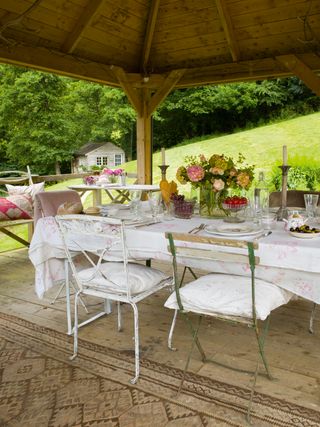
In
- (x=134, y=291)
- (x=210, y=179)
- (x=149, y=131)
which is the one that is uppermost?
(x=149, y=131)

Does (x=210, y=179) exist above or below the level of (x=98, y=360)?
above

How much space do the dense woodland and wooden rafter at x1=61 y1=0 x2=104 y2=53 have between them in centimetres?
635

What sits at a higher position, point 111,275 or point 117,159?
point 117,159

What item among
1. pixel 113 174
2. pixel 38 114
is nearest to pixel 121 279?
pixel 113 174

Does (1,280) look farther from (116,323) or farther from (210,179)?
(210,179)

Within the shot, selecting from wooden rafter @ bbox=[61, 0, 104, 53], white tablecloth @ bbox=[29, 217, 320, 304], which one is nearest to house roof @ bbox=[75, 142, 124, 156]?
wooden rafter @ bbox=[61, 0, 104, 53]

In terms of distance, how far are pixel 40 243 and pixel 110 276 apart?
71cm

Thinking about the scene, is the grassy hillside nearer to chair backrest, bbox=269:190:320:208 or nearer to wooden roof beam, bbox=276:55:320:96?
wooden roof beam, bbox=276:55:320:96

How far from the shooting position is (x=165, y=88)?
243 inches

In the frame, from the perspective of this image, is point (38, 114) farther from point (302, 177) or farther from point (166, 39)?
point (302, 177)

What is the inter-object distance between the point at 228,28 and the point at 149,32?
1.14m

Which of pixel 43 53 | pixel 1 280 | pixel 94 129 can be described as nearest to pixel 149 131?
pixel 43 53

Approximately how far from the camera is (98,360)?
2.40 meters

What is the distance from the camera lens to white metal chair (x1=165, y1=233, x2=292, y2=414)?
189 cm
